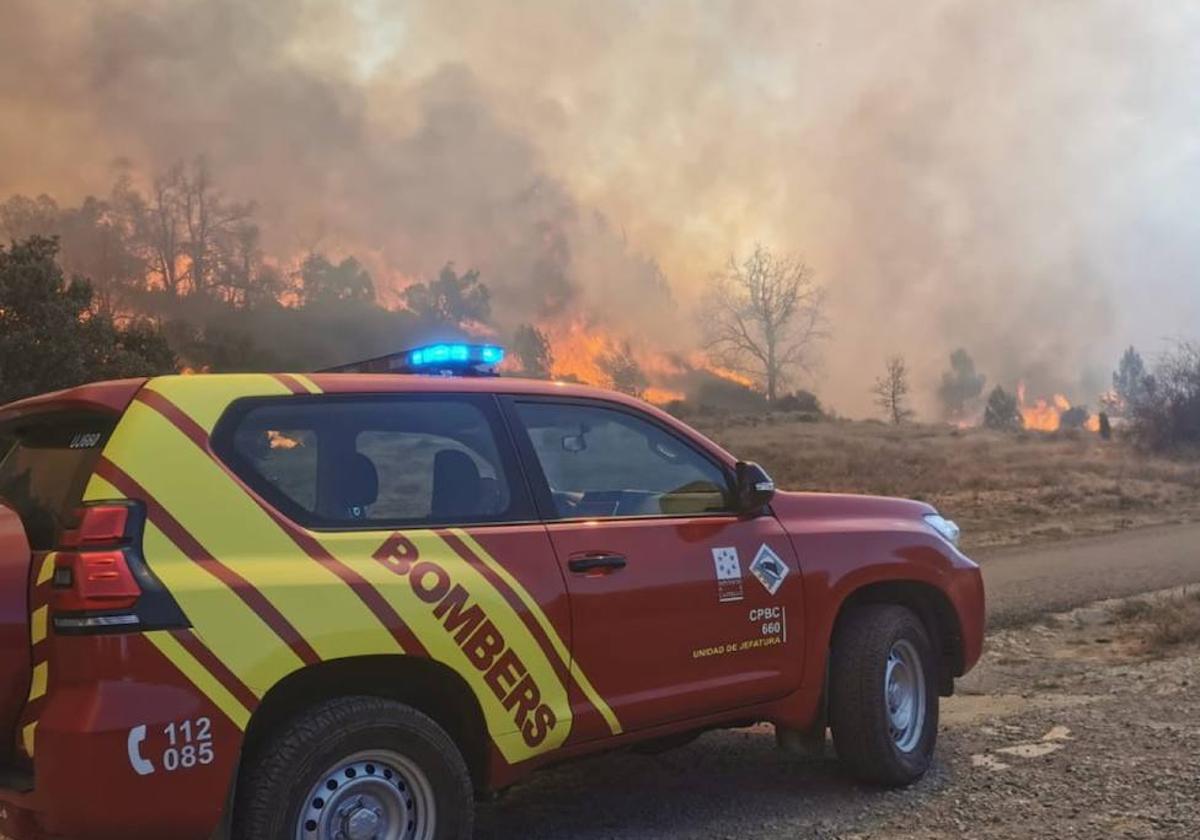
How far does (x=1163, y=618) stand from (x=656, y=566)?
19.4ft

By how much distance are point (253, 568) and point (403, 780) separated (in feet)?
2.71

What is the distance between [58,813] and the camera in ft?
8.71

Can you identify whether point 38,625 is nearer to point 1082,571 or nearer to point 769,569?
point 769,569

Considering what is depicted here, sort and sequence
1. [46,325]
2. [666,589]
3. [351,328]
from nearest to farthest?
[666,589] → [46,325] → [351,328]

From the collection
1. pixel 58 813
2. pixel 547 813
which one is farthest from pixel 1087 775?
pixel 58 813

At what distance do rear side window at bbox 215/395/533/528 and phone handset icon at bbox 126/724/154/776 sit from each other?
0.73 meters

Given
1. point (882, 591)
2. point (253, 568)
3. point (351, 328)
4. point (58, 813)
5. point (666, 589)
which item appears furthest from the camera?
point (351, 328)

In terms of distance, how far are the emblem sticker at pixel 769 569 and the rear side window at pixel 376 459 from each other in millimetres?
1053

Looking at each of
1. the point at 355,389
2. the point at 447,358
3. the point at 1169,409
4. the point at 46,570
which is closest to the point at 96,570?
the point at 46,570

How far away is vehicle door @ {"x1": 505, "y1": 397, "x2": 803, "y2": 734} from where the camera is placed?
361 cm

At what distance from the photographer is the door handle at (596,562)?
11.7ft

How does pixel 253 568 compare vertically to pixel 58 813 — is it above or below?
above

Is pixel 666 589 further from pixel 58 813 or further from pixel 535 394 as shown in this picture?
pixel 58 813

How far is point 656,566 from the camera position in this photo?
3771mm
